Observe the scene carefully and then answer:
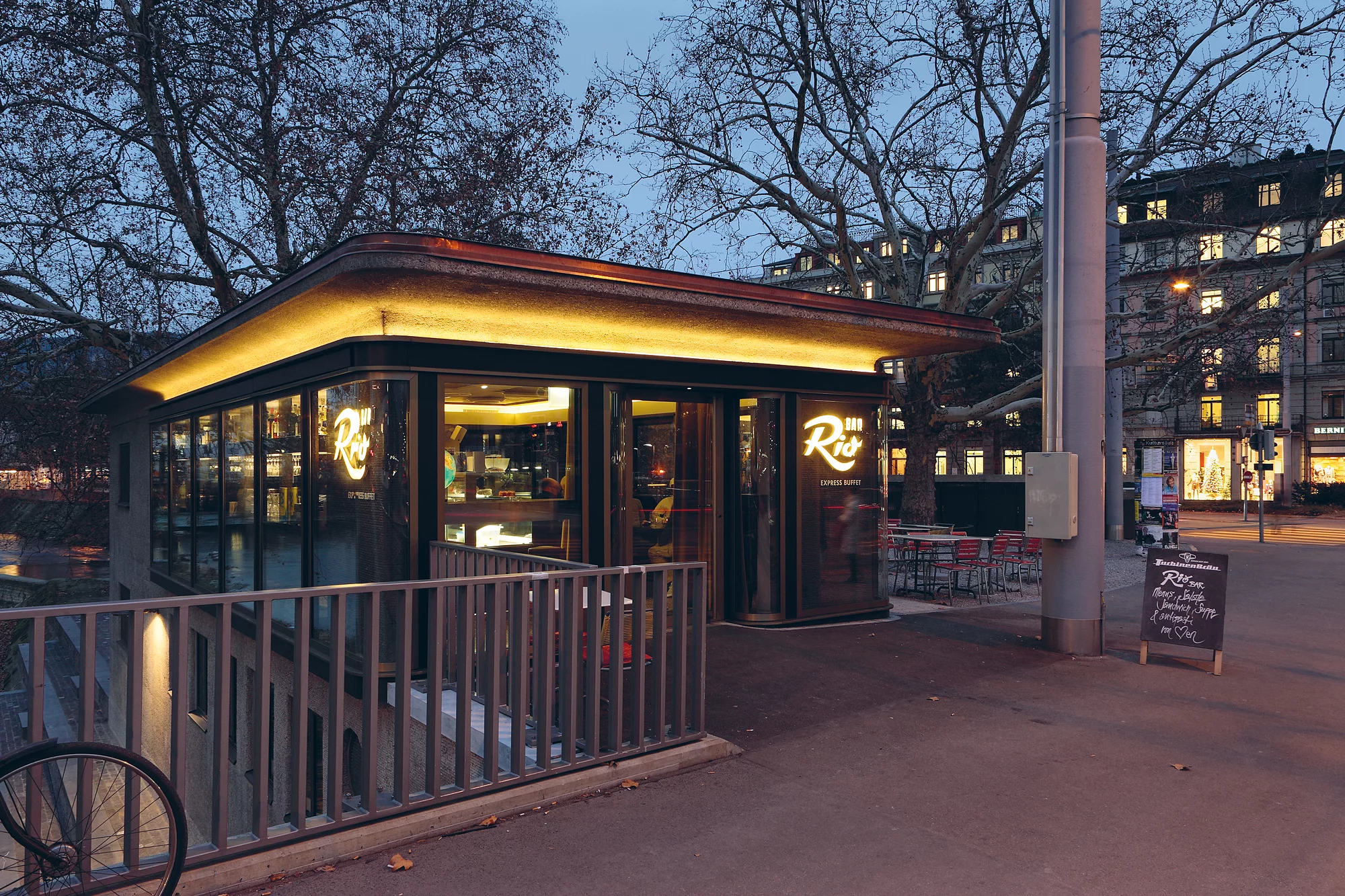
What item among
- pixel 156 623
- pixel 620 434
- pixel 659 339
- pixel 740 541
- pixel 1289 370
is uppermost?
pixel 1289 370

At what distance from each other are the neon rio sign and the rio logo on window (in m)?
4.01

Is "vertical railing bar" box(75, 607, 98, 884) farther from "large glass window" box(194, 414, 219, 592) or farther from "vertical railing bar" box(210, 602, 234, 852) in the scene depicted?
"large glass window" box(194, 414, 219, 592)

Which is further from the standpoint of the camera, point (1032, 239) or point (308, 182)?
point (1032, 239)

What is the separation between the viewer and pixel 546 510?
7.54 metres

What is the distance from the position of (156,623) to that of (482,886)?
10364 mm

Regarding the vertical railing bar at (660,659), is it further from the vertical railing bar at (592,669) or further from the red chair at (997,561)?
the red chair at (997,561)

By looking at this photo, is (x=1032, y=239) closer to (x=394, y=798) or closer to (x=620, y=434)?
(x=620, y=434)

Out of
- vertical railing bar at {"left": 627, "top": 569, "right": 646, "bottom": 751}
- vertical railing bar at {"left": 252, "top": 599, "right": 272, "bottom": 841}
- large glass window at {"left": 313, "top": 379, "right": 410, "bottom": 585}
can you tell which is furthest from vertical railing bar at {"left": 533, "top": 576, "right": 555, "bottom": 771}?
large glass window at {"left": 313, "top": 379, "right": 410, "bottom": 585}

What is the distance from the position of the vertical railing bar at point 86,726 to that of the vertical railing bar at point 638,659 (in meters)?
2.26

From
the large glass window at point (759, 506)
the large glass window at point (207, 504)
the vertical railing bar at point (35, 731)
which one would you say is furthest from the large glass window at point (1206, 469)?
the vertical railing bar at point (35, 731)

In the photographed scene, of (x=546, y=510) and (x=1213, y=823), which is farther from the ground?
(x=546, y=510)

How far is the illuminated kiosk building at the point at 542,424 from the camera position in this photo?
6.59 meters

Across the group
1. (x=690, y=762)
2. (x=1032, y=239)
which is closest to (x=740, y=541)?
(x=690, y=762)

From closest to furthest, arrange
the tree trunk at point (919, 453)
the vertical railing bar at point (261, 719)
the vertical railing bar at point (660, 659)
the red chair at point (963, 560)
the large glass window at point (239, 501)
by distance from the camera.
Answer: the vertical railing bar at point (261, 719)
the vertical railing bar at point (660, 659)
the large glass window at point (239, 501)
the red chair at point (963, 560)
the tree trunk at point (919, 453)
